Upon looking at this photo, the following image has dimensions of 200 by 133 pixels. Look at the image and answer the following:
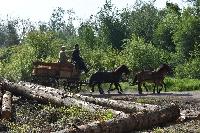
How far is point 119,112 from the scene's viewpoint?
42.0 ft

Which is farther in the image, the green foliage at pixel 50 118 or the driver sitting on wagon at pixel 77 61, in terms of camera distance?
the driver sitting on wagon at pixel 77 61

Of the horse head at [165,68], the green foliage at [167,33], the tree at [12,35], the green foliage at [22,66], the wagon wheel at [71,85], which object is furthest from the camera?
the tree at [12,35]

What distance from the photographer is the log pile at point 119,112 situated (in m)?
11.1

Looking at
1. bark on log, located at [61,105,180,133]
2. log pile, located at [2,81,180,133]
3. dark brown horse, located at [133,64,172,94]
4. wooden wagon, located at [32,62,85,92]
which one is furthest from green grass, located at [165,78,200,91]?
bark on log, located at [61,105,180,133]

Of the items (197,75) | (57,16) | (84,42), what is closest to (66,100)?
(197,75)

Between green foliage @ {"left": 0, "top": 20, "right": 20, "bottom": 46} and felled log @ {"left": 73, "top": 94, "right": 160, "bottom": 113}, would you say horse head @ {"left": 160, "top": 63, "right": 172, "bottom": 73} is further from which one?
green foliage @ {"left": 0, "top": 20, "right": 20, "bottom": 46}

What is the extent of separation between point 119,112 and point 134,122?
37.1 inches

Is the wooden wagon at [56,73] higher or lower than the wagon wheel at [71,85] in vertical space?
higher

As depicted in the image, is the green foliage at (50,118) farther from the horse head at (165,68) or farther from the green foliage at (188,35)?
the green foliage at (188,35)

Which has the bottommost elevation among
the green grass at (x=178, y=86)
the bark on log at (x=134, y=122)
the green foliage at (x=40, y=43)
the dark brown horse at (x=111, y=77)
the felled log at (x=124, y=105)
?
the bark on log at (x=134, y=122)

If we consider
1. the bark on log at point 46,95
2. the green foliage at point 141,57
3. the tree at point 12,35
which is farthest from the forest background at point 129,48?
the tree at point 12,35

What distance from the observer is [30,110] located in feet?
53.7

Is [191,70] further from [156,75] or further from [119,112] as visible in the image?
[119,112]

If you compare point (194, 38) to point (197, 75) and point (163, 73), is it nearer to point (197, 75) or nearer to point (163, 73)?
point (197, 75)
